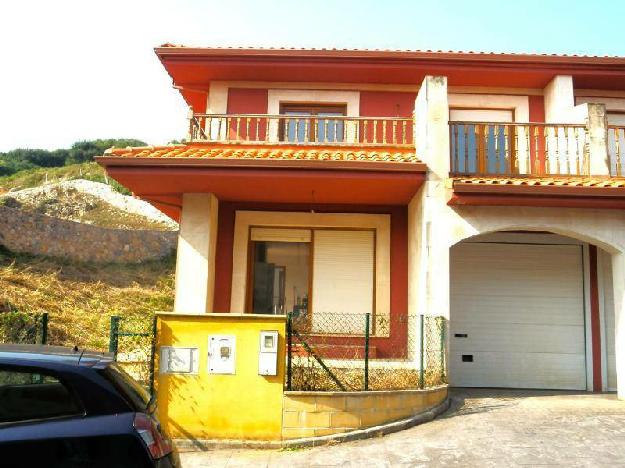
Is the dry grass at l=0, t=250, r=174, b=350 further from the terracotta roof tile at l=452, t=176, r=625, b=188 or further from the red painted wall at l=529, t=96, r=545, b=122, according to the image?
the red painted wall at l=529, t=96, r=545, b=122

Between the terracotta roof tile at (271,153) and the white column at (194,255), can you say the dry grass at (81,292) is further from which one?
the terracotta roof tile at (271,153)

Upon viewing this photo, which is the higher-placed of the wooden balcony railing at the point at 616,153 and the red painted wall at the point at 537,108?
the red painted wall at the point at 537,108

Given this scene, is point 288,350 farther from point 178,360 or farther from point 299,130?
point 299,130

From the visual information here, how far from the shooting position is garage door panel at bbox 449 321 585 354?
32.2 ft

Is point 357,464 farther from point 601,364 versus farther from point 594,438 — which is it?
point 601,364

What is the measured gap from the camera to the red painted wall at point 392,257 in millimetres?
9906

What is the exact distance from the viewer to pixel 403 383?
7320mm

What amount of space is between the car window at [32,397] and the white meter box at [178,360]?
334 cm

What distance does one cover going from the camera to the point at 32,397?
329 cm

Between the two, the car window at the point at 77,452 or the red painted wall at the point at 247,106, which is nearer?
the car window at the point at 77,452

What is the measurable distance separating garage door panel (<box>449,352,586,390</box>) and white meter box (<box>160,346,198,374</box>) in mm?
5225

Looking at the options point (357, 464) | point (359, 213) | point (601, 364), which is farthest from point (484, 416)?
point (359, 213)

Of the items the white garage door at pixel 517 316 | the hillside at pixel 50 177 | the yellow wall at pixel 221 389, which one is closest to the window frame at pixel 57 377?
the yellow wall at pixel 221 389

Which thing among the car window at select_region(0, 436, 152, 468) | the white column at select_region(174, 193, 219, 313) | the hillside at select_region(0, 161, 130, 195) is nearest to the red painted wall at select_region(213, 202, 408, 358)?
the white column at select_region(174, 193, 219, 313)
